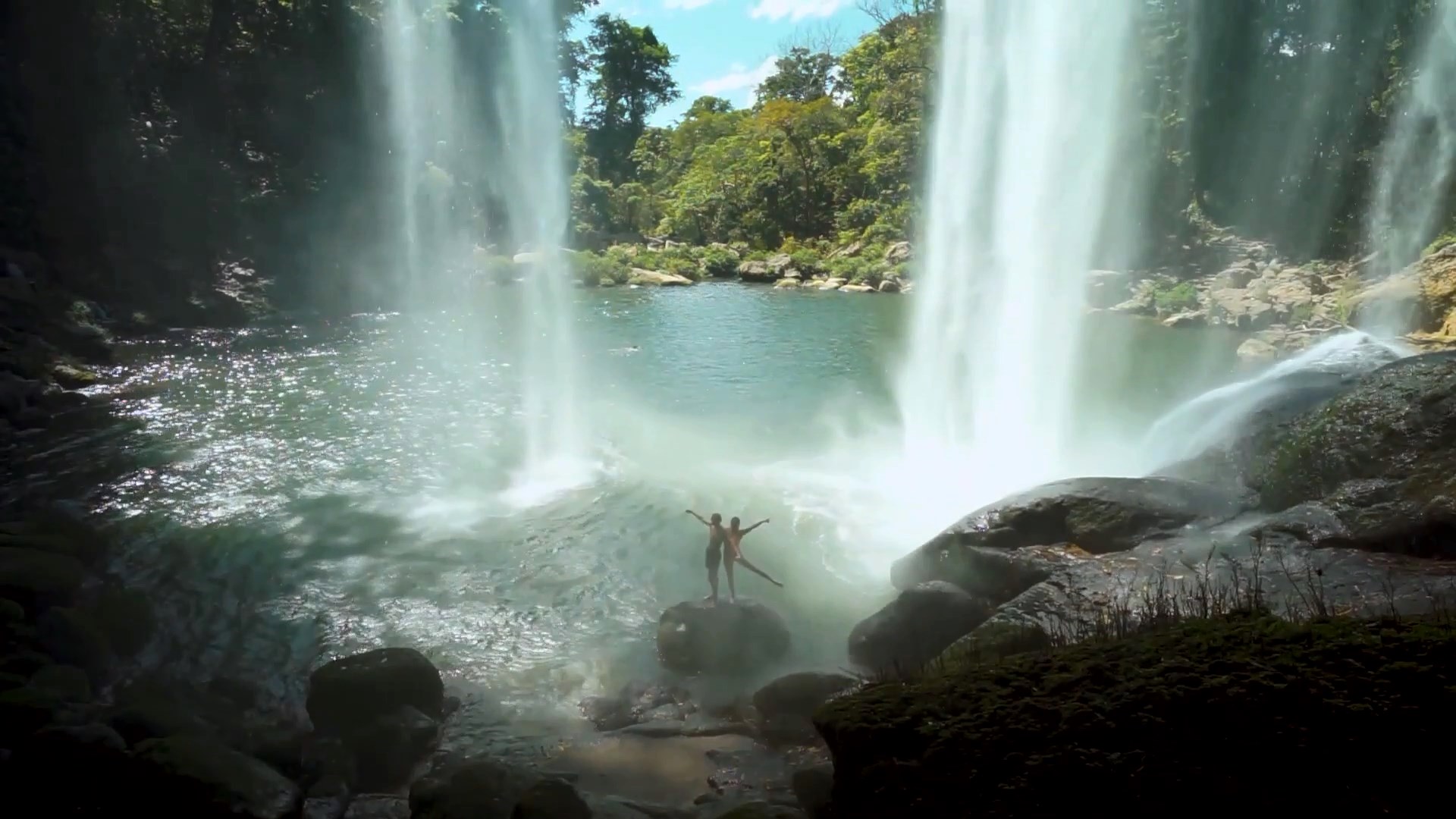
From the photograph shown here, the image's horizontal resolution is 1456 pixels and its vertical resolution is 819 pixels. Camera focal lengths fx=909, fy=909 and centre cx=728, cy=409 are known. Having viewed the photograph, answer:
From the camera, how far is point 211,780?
5852 millimetres

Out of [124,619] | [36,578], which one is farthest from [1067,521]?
[36,578]

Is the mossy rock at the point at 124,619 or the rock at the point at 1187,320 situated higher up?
the rock at the point at 1187,320

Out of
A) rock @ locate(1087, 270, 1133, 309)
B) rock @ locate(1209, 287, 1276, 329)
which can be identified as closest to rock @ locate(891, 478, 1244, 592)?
rock @ locate(1209, 287, 1276, 329)

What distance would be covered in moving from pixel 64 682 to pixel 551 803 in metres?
4.85

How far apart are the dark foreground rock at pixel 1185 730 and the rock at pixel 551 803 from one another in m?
2.11

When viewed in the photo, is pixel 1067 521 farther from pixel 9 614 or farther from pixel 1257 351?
pixel 1257 351

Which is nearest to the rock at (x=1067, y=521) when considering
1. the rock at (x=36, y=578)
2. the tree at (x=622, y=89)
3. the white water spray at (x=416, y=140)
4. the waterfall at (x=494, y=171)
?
the rock at (x=36, y=578)

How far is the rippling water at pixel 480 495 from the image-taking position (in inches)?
400

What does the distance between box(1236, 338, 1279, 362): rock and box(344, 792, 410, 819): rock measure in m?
25.3

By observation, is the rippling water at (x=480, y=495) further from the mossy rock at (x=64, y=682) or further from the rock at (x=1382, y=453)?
the rock at (x=1382, y=453)

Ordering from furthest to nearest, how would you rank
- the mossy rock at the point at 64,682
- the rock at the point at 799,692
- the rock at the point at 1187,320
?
the rock at the point at 1187,320 → the rock at the point at 799,692 → the mossy rock at the point at 64,682

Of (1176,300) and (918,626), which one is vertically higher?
(1176,300)

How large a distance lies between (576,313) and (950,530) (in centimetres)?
2929

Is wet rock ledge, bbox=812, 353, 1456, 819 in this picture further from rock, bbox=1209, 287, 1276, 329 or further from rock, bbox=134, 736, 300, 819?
rock, bbox=1209, 287, 1276, 329
